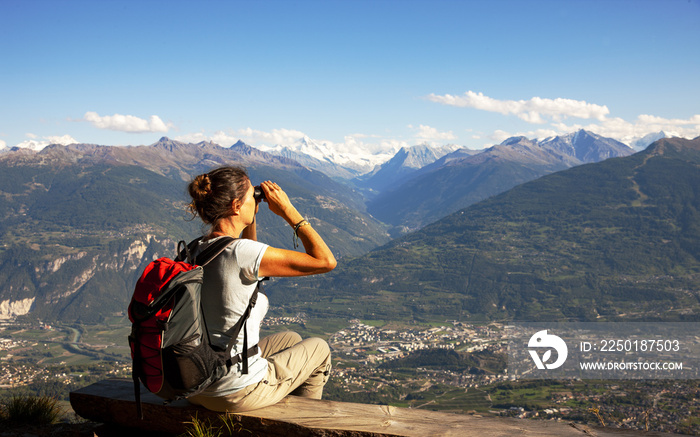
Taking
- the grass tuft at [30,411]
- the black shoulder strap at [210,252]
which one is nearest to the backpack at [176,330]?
the black shoulder strap at [210,252]

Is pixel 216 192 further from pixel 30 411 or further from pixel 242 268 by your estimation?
pixel 30 411

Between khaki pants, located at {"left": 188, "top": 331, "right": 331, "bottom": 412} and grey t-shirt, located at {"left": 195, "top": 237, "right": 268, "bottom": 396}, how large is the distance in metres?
0.29

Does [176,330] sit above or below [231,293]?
below

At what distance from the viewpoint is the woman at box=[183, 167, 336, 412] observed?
4227 mm

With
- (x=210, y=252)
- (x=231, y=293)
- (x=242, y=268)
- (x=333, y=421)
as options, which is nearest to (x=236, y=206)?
(x=210, y=252)

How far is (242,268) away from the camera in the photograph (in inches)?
167

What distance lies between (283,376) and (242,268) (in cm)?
161

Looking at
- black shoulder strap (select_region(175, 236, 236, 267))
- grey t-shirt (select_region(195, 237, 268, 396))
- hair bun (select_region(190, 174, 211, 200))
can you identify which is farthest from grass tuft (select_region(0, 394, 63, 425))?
hair bun (select_region(190, 174, 211, 200))

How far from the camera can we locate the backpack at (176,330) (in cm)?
396

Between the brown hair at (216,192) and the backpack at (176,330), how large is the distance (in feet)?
1.04

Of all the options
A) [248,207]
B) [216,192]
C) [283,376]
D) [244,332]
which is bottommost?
[283,376]

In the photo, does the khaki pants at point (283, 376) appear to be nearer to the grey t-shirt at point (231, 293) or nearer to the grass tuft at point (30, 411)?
the grey t-shirt at point (231, 293)

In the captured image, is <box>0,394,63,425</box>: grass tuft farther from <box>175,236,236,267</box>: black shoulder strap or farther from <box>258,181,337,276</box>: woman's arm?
<box>258,181,337,276</box>: woman's arm

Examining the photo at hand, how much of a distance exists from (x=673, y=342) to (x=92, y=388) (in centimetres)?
13637
